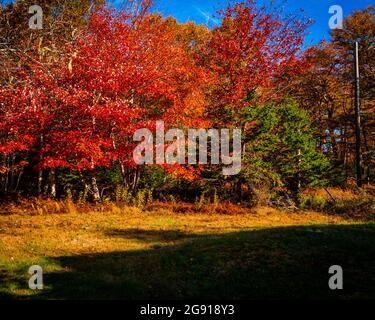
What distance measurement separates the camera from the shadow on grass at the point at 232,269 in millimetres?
7098

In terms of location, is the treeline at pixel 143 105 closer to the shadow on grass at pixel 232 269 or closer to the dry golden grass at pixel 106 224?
the dry golden grass at pixel 106 224

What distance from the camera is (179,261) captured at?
9094 millimetres

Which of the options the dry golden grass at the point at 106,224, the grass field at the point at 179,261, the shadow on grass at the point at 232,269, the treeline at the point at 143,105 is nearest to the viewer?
the shadow on grass at the point at 232,269

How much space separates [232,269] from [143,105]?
12.3 meters

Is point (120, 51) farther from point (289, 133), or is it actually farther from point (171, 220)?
point (289, 133)

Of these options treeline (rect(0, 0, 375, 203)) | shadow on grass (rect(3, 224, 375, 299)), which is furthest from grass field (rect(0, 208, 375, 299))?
treeline (rect(0, 0, 375, 203))

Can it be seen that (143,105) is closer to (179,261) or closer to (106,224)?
(106,224)

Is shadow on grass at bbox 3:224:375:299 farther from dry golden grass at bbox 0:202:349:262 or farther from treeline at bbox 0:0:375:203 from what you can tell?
treeline at bbox 0:0:375:203

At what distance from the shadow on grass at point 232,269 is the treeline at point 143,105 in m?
7.03

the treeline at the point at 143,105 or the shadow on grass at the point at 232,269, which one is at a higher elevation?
the treeline at the point at 143,105

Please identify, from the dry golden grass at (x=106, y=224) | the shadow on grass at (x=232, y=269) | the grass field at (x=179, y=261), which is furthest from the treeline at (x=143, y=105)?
the shadow on grass at (x=232, y=269)

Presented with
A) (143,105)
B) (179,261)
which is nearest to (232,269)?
(179,261)

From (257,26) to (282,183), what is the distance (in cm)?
859

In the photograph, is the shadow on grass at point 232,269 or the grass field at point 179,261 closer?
the shadow on grass at point 232,269
